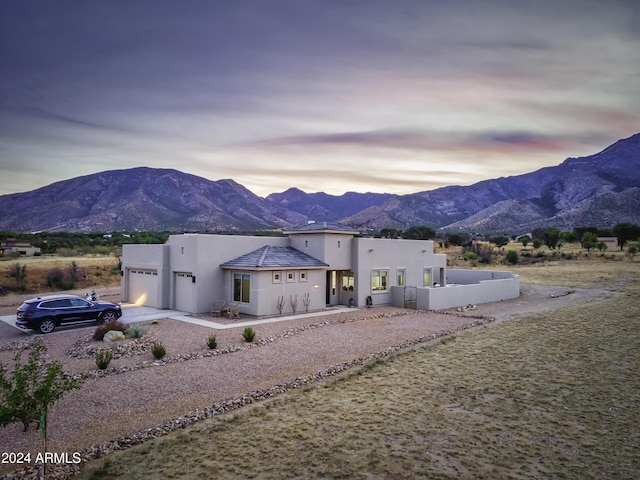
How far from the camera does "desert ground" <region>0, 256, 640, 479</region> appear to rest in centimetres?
661

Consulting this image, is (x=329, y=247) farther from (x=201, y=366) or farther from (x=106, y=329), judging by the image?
(x=201, y=366)

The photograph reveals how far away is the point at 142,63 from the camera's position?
25266 millimetres

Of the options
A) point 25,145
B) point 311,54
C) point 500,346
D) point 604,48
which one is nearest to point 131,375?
point 500,346

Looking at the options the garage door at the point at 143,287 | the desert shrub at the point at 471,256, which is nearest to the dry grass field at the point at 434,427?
the garage door at the point at 143,287

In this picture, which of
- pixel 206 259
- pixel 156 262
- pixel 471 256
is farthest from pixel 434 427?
pixel 471 256

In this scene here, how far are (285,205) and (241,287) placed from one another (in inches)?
5617

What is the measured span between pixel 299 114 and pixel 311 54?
6309mm

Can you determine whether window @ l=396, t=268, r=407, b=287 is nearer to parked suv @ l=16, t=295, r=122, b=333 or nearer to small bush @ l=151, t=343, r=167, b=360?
parked suv @ l=16, t=295, r=122, b=333

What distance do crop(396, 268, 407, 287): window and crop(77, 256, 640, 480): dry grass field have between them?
38.1ft

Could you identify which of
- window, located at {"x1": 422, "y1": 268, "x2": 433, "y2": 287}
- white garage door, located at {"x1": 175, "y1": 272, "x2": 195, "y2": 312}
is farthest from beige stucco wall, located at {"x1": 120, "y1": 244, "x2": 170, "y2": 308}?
window, located at {"x1": 422, "y1": 268, "x2": 433, "y2": 287}

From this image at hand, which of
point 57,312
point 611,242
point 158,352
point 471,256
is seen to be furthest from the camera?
point 611,242

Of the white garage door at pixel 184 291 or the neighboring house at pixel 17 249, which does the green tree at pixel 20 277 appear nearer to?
the white garage door at pixel 184 291

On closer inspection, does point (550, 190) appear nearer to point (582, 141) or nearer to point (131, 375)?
point (582, 141)

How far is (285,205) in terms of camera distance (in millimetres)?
162250
